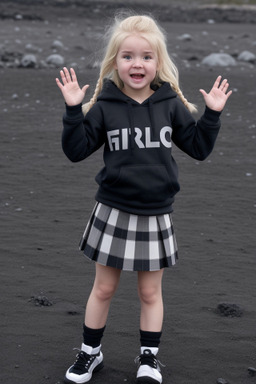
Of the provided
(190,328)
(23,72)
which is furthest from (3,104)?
(190,328)

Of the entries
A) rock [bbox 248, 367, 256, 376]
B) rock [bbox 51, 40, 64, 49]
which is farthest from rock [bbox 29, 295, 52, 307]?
rock [bbox 51, 40, 64, 49]

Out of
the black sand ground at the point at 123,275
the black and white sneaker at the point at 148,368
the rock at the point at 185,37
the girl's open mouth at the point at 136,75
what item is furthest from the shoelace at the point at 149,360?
the rock at the point at 185,37

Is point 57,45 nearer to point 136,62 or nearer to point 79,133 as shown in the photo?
point 136,62

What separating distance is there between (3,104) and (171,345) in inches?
360

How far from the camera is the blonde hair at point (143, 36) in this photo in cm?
425

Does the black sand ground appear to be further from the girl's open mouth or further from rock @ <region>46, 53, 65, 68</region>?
rock @ <region>46, 53, 65, 68</region>

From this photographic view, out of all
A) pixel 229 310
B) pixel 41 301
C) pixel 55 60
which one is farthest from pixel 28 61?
pixel 229 310

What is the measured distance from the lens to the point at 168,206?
4312mm

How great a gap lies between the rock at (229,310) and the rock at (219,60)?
46.6ft

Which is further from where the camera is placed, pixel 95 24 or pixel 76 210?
pixel 95 24

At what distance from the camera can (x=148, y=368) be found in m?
4.38

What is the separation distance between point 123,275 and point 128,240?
190 cm

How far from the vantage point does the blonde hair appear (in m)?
4.25

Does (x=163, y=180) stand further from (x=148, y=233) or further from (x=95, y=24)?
(x=95, y=24)
